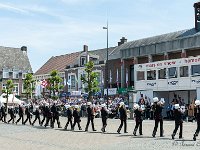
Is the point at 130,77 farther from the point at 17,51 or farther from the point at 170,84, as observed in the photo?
the point at 17,51

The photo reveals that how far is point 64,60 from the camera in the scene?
249 feet

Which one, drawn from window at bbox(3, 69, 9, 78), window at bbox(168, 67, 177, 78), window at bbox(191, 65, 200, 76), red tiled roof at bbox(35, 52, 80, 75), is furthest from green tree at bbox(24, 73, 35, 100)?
window at bbox(191, 65, 200, 76)

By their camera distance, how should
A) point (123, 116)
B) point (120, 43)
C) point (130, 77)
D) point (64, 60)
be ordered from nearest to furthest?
point (123, 116), point (130, 77), point (120, 43), point (64, 60)

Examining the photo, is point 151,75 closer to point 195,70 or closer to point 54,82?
point 195,70

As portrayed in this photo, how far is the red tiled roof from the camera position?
73.8 m

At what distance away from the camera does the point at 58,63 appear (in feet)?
251

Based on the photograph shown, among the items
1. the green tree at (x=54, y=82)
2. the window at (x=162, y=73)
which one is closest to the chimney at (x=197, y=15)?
the window at (x=162, y=73)

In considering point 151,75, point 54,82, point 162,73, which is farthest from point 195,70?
point 54,82

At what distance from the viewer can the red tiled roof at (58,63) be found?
73812 millimetres

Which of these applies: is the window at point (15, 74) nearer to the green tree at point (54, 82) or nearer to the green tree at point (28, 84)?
the green tree at point (28, 84)

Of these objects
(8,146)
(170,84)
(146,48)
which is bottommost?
(8,146)

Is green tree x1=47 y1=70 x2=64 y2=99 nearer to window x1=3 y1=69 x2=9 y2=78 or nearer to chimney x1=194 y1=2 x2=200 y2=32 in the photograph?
chimney x1=194 y1=2 x2=200 y2=32

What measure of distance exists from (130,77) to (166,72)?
1852 cm

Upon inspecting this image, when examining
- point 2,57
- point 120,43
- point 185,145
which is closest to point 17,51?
point 2,57
